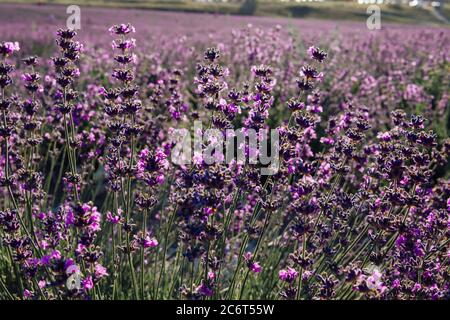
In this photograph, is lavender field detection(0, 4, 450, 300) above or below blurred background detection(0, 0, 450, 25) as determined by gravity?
below

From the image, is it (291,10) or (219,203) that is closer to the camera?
(219,203)

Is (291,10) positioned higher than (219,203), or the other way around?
(291,10)

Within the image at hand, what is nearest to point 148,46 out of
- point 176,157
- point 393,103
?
point 393,103

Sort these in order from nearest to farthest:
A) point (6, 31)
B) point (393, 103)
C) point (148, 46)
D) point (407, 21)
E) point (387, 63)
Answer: point (393, 103) → point (387, 63) → point (148, 46) → point (6, 31) → point (407, 21)

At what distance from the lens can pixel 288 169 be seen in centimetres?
281

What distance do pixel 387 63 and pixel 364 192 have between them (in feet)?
23.7

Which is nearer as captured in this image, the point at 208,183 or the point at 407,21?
the point at 208,183

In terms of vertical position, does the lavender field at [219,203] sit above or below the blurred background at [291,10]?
below

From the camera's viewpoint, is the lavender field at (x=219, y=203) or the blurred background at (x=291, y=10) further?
the blurred background at (x=291, y=10)

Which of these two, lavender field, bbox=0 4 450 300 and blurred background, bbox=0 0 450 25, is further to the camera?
blurred background, bbox=0 0 450 25

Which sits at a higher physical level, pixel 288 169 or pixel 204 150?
pixel 204 150
